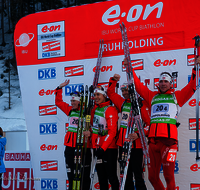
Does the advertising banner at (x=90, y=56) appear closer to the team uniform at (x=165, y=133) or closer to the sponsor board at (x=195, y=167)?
the sponsor board at (x=195, y=167)

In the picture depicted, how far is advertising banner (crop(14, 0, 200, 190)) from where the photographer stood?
397 cm

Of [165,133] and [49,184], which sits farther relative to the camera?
[49,184]

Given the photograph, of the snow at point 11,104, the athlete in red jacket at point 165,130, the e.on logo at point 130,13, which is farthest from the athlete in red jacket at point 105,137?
the snow at point 11,104

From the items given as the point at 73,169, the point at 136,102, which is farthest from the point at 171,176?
the point at 73,169

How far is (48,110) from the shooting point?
4770 millimetres

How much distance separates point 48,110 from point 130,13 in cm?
217

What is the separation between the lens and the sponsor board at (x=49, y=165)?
4668 millimetres

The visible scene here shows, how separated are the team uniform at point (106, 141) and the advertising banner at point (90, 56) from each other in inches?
30.7

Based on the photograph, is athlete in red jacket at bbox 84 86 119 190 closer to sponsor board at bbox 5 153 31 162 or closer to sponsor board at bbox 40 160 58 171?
sponsor board at bbox 40 160 58 171

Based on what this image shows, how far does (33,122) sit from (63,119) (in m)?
0.60

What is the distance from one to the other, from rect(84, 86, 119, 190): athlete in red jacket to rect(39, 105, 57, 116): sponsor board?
3.71ft

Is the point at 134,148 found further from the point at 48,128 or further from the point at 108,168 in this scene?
the point at 48,128

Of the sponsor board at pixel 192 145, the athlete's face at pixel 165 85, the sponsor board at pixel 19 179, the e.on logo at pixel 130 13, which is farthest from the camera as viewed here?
the sponsor board at pixel 19 179

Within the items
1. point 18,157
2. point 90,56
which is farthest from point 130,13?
point 18,157
